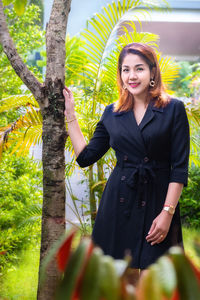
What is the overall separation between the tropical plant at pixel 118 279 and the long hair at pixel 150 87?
192 centimetres

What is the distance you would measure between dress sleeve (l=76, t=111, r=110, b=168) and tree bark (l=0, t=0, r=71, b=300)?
0.44 feet

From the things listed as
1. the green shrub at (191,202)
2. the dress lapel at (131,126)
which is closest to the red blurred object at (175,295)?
the dress lapel at (131,126)

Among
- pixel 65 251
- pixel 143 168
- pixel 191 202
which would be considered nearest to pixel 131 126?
pixel 143 168

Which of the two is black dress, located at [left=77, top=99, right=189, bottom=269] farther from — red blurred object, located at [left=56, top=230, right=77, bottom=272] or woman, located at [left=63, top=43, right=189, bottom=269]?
red blurred object, located at [left=56, top=230, right=77, bottom=272]

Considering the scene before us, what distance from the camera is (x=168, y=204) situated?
212 centimetres

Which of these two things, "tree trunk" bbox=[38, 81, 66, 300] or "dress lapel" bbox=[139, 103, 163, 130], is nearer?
"dress lapel" bbox=[139, 103, 163, 130]

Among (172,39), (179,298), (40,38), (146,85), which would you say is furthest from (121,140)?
(172,39)

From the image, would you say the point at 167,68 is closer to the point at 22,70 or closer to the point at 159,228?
the point at 22,70

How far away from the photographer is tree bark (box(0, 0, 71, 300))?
2420 millimetres

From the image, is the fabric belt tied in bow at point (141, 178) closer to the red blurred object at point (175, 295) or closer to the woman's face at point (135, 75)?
the woman's face at point (135, 75)

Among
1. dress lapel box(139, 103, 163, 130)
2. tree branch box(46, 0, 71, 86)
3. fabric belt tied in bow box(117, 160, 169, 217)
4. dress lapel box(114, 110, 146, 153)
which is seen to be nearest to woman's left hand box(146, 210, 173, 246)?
fabric belt tied in bow box(117, 160, 169, 217)

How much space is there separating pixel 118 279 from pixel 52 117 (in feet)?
6.87

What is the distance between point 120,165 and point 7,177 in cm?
222

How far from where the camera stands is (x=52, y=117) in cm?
243
